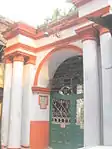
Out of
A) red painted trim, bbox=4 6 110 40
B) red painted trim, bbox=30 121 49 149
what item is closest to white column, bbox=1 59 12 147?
red painted trim, bbox=30 121 49 149

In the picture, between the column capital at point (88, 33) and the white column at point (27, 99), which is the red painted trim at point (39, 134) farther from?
the column capital at point (88, 33)

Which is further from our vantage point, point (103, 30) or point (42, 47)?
point (42, 47)

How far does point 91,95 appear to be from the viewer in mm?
6035

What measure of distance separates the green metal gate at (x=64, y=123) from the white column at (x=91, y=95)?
1.87 metres

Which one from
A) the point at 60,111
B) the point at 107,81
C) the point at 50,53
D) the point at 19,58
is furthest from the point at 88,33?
the point at 60,111

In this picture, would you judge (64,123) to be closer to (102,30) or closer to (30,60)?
(30,60)

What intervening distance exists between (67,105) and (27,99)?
52.3 inches

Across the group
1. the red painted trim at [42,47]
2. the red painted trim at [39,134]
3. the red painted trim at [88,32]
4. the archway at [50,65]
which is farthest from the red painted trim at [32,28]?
the red painted trim at [39,134]

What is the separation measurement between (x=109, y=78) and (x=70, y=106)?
2.92 metres

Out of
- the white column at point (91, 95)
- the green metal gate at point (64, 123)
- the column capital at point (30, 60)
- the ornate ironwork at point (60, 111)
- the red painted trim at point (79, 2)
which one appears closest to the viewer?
the white column at point (91, 95)

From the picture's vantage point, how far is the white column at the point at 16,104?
763 cm

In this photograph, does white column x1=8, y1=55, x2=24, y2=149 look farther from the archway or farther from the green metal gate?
the green metal gate

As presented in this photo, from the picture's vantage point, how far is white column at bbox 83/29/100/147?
5.91m

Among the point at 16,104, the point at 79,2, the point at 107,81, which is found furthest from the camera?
the point at 16,104
